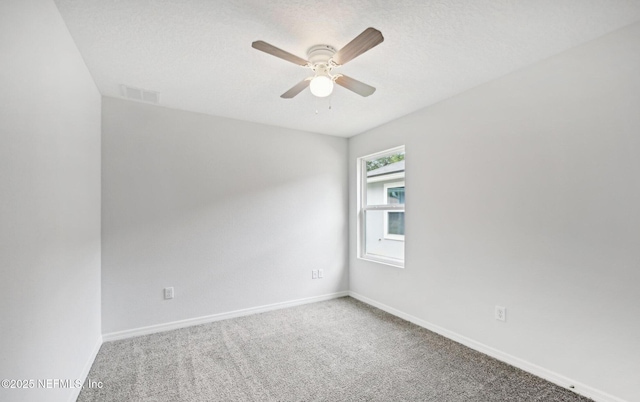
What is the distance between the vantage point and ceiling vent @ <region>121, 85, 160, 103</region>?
2688 mm

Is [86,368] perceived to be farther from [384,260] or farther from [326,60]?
[384,260]

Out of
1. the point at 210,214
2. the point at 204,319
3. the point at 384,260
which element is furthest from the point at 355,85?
the point at 204,319

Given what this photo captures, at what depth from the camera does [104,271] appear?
9.16 feet

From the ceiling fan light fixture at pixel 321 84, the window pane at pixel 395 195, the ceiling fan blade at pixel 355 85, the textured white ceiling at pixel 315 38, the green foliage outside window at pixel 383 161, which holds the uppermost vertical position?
the textured white ceiling at pixel 315 38

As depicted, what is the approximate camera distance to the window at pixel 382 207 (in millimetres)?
3678

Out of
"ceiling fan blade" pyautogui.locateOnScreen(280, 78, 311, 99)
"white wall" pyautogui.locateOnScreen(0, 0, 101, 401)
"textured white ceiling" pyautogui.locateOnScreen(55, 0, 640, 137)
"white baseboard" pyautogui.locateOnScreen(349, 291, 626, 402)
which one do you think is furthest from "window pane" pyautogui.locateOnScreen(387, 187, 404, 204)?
"white wall" pyautogui.locateOnScreen(0, 0, 101, 401)

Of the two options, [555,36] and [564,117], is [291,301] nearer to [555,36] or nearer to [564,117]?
[564,117]

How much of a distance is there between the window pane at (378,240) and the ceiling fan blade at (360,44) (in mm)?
2360

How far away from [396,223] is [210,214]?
2.28 meters

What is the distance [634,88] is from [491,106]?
878 millimetres

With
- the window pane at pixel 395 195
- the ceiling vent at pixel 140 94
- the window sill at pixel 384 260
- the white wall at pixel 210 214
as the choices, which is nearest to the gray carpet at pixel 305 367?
the white wall at pixel 210 214

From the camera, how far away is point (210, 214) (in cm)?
333

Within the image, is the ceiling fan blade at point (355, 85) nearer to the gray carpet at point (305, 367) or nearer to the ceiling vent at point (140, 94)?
the ceiling vent at point (140, 94)

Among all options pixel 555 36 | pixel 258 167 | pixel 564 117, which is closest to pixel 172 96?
pixel 258 167
